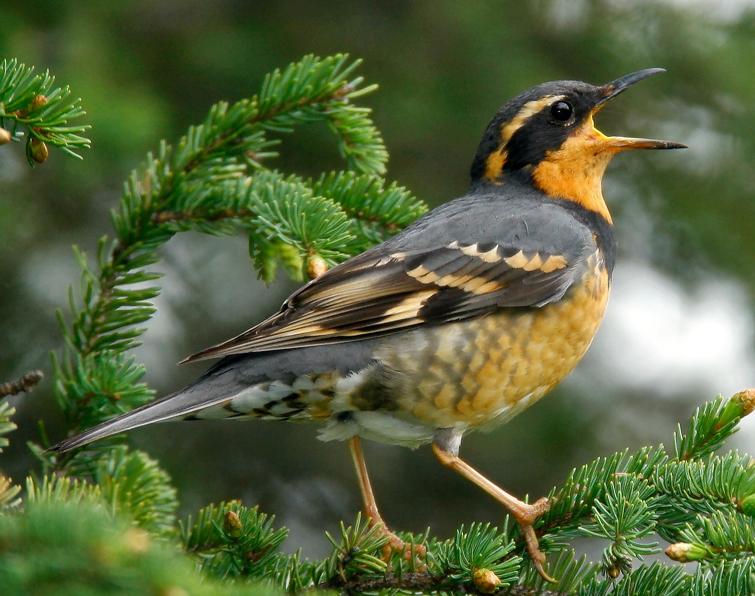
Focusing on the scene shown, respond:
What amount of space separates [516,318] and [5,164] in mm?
3149

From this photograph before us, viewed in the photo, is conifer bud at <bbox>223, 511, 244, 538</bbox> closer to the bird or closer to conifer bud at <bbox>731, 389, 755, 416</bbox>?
the bird

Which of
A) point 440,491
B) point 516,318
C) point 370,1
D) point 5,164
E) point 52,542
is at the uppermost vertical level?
point 370,1

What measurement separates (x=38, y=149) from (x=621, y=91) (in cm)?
313

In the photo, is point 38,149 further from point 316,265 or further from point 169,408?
point 316,265

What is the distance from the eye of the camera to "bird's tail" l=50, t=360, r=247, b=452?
3.47m

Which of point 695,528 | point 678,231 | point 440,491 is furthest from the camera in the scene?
point 440,491

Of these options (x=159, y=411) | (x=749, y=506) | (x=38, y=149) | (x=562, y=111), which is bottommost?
(x=749, y=506)

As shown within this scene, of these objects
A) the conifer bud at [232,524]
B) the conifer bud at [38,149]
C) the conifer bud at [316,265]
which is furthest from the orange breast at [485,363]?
the conifer bud at [38,149]

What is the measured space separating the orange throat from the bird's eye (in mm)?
98

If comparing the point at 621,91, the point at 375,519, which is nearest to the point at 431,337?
the point at 375,519

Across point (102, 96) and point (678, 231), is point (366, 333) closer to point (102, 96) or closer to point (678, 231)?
point (102, 96)

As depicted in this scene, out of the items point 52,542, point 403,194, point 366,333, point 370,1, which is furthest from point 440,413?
point 370,1

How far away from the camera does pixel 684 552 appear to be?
2893mm

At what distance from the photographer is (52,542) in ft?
6.25
